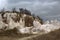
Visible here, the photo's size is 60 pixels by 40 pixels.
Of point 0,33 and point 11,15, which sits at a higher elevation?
point 11,15

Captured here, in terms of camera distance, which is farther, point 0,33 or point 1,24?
point 1,24

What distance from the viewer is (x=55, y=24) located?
35625 millimetres

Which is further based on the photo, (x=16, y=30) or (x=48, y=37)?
(x=16, y=30)

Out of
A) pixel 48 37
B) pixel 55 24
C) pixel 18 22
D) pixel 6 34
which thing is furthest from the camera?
pixel 18 22

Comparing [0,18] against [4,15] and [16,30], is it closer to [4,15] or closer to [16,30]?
[4,15]

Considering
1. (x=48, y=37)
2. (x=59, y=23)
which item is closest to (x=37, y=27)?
(x=59, y=23)

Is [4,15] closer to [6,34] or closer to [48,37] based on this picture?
[6,34]

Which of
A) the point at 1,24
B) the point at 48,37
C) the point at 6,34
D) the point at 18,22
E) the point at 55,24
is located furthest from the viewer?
the point at 18,22

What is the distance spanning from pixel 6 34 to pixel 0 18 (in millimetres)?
9637

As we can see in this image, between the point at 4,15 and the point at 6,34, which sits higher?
the point at 4,15

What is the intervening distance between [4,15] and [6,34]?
1048 cm

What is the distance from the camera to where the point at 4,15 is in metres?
43.1

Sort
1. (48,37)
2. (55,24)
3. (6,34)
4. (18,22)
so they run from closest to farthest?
(48,37), (6,34), (55,24), (18,22)

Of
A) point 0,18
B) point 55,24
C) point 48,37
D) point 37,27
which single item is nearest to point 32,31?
point 37,27
